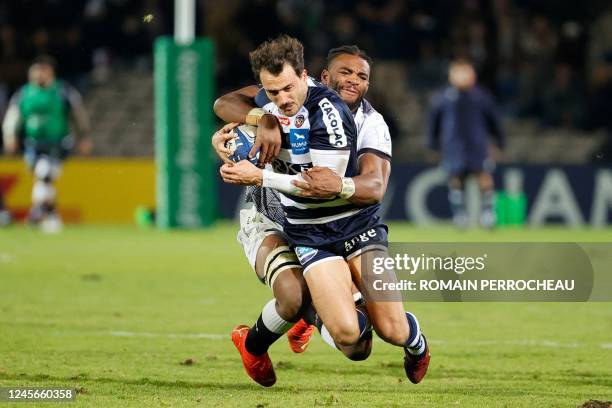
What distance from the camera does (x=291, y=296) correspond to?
6.73 metres

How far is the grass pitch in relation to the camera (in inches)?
260

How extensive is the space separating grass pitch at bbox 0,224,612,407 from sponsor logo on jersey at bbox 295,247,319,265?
675 millimetres

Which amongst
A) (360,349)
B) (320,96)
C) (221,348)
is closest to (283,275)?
(360,349)

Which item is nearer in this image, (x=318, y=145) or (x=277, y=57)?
(x=277, y=57)

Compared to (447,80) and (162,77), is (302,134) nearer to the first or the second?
(162,77)

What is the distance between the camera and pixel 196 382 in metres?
6.93

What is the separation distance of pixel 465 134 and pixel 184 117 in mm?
4045

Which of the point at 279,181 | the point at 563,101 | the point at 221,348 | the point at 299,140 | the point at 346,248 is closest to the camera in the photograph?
the point at 279,181

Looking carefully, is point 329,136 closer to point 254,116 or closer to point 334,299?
point 254,116

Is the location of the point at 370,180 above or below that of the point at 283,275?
above

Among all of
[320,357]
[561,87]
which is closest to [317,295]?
Result: [320,357]

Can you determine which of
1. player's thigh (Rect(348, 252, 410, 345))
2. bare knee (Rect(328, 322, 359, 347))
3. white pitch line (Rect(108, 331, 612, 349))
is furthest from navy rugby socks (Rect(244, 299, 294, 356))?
white pitch line (Rect(108, 331, 612, 349))

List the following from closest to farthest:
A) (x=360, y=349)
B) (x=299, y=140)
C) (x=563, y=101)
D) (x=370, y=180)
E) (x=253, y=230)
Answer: (x=370, y=180), (x=299, y=140), (x=360, y=349), (x=253, y=230), (x=563, y=101)

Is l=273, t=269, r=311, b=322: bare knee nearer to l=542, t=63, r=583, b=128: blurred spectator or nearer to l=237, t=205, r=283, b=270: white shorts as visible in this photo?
l=237, t=205, r=283, b=270: white shorts
